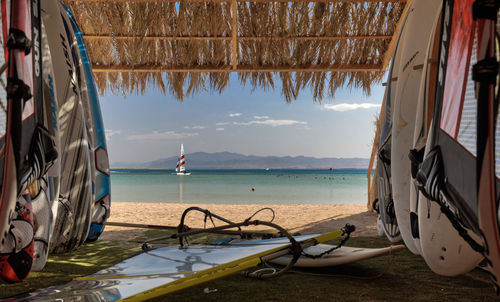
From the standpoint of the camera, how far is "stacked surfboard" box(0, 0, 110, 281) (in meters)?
0.76

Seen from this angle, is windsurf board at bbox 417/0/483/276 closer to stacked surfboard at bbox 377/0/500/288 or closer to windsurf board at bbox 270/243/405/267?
stacked surfboard at bbox 377/0/500/288

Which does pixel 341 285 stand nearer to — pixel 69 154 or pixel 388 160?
pixel 388 160

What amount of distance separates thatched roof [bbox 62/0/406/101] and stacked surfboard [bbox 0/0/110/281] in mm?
1379

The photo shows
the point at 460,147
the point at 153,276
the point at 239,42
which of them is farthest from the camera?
the point at 239,42

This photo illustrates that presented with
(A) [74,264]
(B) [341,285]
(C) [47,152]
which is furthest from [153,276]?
(A) [74,264]

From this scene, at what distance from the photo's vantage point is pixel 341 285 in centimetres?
179

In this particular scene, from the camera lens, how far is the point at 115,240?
3.39 m

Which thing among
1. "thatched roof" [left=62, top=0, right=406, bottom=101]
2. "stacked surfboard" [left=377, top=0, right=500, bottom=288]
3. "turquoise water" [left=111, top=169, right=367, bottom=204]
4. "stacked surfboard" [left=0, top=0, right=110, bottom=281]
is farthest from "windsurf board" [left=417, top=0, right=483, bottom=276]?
"turquoise water" [left=111, top=169, right=367, bottom=204]

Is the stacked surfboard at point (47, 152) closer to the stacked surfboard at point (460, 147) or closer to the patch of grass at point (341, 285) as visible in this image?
the patch of grass at point (341, 285)

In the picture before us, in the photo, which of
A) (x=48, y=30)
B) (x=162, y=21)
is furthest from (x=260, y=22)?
(x=48, y=30)

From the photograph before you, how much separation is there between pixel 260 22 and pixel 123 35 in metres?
1.41

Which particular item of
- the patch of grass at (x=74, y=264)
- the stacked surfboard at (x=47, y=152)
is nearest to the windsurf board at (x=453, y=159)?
the stacked surfboard at (x=47, y=152)

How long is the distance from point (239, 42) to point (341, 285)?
2812 mm

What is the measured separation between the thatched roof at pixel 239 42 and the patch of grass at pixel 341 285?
2.33 m
